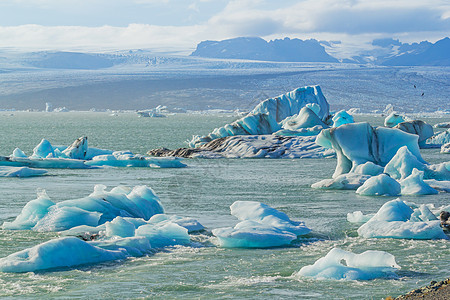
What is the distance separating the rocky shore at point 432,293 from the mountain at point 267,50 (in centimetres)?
15310

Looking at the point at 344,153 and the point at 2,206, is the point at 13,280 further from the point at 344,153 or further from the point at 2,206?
the point at 344,153

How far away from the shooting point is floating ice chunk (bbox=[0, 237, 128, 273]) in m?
7.05

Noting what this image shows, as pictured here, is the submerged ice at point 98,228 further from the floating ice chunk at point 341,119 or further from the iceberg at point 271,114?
the floating ice chunk at point 341,119

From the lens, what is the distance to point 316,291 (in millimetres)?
6203

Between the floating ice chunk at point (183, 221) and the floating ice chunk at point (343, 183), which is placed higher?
the floating ice chunk at point (183, 221)

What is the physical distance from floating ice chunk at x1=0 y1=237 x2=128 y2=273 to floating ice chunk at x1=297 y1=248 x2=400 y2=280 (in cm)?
230

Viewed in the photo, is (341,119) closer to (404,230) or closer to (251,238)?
(404,230)

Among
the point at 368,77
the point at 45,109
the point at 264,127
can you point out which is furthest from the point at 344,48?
the point at 264,127

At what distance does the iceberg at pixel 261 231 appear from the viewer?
8.34 metres

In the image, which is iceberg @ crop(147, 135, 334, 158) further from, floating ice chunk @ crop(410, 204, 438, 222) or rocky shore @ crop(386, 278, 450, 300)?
rocky shore @ crop(386, 278, 450, 300)

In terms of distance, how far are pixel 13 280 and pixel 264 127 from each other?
68.8 ft

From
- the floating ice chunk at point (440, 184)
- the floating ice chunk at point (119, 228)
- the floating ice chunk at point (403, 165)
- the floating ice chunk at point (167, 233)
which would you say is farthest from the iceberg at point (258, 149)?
the floating ice chunk at point (119, 228)

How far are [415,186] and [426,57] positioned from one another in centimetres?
15692

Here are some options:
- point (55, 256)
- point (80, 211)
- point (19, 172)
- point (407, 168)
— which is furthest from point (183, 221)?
point (19, 172)
